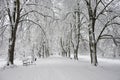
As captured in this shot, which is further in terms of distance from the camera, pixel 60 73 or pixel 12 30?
pixel 12 30

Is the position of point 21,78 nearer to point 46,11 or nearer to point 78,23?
point 46,11

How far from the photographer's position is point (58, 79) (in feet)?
29.3

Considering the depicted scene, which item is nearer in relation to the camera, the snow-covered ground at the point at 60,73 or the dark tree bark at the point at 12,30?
the snow-covered ground at the point at 60,73

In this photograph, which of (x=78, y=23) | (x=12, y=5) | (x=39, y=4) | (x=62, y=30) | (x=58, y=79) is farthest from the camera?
(x=62, y=30)

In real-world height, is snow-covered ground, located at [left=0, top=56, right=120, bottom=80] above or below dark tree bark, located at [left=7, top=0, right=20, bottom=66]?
below

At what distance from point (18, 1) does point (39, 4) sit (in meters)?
2.02

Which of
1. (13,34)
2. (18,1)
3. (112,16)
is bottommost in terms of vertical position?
(13,34)

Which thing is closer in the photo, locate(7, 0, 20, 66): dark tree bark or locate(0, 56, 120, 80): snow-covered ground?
locate(0, 56, 120, 80): snow-covered ground

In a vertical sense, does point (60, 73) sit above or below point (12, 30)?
below

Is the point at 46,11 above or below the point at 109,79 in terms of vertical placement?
above

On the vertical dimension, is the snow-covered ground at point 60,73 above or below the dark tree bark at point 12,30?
below

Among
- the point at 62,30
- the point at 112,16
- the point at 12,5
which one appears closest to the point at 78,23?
the point at 112,16

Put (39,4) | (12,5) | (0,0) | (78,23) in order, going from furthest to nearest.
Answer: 1. (78,23)
2. (39,4)
3. (12,5)
4. (0,0)

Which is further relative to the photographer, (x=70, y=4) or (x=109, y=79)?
(x=70, y=4)
